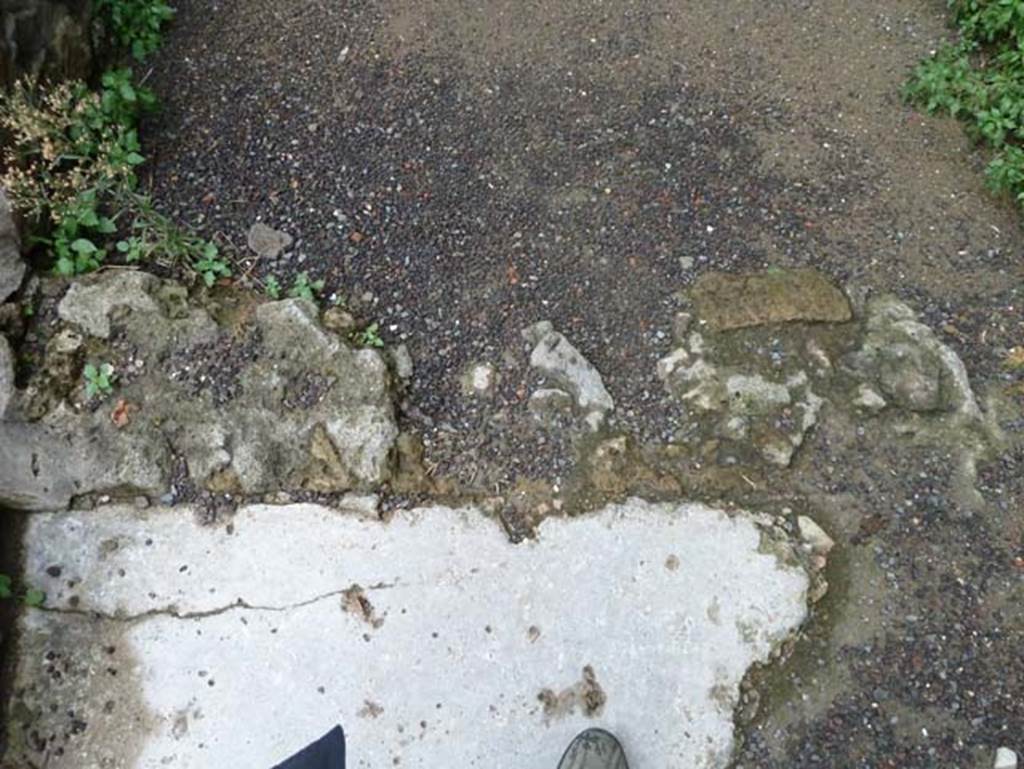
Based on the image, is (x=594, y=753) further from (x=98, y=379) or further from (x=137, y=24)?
(x=137, y=24)

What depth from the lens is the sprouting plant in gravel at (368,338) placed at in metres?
2.61

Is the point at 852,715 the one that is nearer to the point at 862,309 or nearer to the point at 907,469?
the point at 907,469

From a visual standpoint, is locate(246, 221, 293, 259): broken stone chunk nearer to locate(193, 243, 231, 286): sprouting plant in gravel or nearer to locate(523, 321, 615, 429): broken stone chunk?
locate(193, 243, 231, 286): sprouting plant in gravel

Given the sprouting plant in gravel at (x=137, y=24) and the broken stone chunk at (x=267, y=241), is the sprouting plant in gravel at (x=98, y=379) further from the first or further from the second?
the sprouting plant in gravel at (x=137, y=24)

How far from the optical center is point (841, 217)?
2838 mm

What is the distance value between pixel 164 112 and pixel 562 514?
1834mm

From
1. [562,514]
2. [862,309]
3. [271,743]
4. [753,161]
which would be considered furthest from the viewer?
[753,161]

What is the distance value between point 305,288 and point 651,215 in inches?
42.4

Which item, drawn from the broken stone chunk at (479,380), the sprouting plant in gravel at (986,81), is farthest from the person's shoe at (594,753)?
the sprouting plant in gravel at (986,81)

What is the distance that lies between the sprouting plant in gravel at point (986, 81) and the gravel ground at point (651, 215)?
78 mm

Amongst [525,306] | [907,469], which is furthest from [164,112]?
[907,469]

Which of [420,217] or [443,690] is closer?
[443,690]

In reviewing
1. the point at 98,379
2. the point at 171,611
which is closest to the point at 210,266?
the point at 98,379

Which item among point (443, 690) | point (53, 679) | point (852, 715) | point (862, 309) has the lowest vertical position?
point (53, 679)
